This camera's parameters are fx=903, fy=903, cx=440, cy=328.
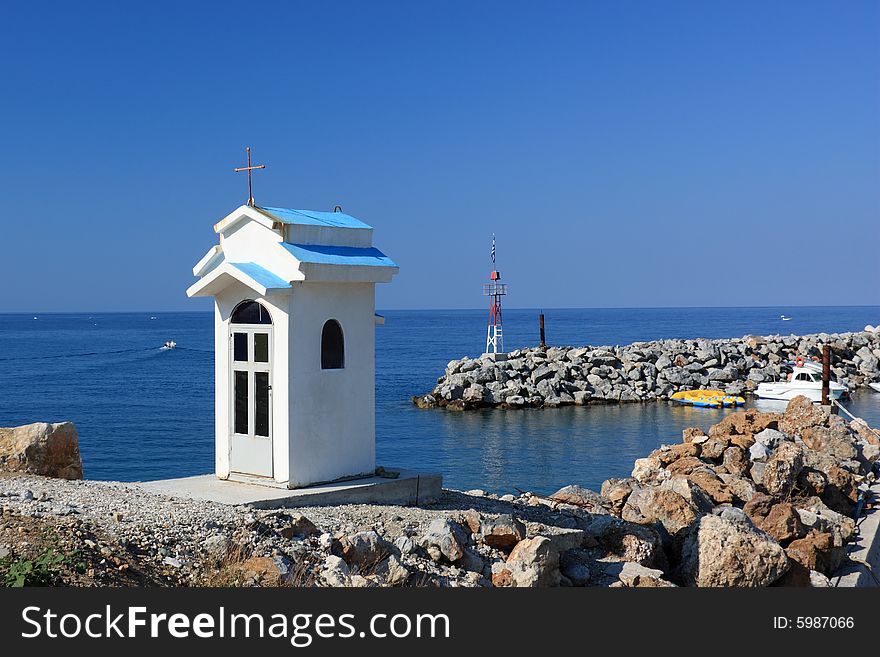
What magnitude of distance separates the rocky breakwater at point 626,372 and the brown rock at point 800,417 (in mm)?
19365

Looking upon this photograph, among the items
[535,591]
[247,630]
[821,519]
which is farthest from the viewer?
[821,519]

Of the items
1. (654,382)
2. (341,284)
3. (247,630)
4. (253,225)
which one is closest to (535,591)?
(247,630)

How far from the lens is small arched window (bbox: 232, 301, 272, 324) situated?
11.2 meters

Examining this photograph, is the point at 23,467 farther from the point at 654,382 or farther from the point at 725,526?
the point at 654,382

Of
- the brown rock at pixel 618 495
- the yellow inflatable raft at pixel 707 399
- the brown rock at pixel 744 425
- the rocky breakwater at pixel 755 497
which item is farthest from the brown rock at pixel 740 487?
the yellow inflatable raft at pixel 707 399

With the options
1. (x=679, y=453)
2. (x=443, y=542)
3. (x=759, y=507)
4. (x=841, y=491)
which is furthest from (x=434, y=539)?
(x=841, y=491)

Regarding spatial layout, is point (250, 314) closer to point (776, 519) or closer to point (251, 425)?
point (251, 425)

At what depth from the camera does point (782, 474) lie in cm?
1452

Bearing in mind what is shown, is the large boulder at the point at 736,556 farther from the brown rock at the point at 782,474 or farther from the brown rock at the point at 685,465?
the brown rock at the point at 685,465

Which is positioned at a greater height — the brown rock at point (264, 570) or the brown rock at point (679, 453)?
the brown rock at point (264, 570)

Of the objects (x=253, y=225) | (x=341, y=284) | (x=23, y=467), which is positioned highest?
(x=253, y=225)

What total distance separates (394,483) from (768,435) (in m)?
8.56

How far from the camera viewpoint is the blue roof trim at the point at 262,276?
10.8 m

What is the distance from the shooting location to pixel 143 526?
8422mm
